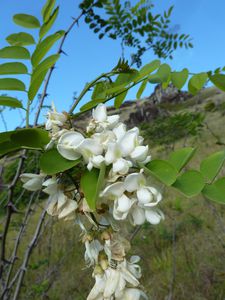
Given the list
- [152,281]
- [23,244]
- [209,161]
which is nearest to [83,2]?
[209,161]

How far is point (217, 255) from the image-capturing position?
3.18m

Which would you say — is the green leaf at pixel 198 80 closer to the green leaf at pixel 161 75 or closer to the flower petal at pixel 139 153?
the green leaf at pixel 161 75

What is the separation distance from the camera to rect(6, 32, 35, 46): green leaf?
869 millimetres

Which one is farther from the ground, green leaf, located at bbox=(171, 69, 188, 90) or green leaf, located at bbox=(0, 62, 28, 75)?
green leaf, located at bbox=(171, 69, 188, 90)

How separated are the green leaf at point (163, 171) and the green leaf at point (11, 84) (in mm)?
335

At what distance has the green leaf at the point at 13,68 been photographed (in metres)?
0.73

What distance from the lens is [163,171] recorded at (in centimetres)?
49

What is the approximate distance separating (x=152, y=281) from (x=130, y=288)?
2.39m

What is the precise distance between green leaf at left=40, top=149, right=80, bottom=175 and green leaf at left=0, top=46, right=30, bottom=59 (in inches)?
12.3

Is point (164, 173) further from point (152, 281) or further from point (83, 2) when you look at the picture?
point (152, 281)

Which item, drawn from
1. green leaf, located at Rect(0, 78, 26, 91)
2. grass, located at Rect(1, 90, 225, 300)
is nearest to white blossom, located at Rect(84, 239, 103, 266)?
green leaf, located at Rect(0, 78, 26, 91)

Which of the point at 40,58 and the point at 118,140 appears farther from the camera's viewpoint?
the point at 40,58

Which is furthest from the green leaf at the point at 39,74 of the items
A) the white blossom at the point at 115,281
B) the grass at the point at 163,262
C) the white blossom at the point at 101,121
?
the grass at the point at 163,262

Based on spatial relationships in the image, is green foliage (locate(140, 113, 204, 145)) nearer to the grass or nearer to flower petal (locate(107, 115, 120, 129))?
the grass
